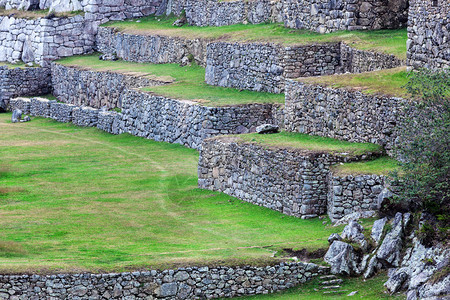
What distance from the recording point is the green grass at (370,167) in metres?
22.2

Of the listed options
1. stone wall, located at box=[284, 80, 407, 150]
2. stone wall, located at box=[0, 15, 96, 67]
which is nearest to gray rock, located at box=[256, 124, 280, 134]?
stone wall, located at box=[284, 80, 407, 150]

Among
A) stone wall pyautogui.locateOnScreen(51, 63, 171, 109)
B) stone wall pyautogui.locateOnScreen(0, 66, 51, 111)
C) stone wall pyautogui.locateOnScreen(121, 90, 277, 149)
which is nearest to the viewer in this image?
stone wall pyautogui.locateOnScreen(121, 90, 277, 149)

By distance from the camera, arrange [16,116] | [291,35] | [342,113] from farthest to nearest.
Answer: [16,116] < [291,35] < [342,113]

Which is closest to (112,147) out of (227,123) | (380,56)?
(227,123)

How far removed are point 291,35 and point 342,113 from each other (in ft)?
33.2

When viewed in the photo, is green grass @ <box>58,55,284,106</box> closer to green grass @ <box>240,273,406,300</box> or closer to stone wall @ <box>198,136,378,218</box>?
stone wall @ <box>198,136,378,218</box>

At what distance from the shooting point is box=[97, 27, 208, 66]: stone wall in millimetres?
42609

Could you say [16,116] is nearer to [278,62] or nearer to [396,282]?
[278,62]

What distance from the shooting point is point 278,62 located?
108 ft

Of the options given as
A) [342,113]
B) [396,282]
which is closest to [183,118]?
[342,113]

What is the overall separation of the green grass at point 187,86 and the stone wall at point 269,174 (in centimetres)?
495

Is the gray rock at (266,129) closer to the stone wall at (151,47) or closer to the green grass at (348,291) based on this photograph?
the green grass at (348,291)

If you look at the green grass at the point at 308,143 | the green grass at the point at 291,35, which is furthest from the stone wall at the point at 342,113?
the green grass at the point at 291,35

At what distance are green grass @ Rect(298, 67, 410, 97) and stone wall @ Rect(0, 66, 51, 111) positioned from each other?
2824cm
